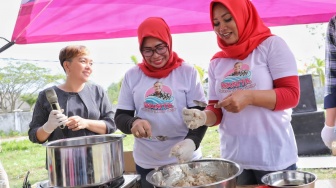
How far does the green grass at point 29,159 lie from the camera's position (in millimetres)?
5576

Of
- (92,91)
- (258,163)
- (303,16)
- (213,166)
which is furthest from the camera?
(303,16)

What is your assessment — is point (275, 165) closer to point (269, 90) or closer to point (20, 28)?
point (269, 90)

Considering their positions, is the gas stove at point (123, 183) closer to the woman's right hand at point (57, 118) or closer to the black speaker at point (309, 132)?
the woman's right hand at point (57, 118)

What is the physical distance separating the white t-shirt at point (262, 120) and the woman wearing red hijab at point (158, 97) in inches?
8.2

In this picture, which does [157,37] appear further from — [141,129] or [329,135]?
[329,135]

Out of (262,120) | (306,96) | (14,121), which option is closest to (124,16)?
(262,120)

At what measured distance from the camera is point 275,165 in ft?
4.39

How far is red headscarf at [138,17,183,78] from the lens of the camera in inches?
64.0

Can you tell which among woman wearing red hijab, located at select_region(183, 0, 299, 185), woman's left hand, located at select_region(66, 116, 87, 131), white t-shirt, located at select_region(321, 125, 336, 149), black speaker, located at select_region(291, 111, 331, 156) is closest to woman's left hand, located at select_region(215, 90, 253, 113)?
woman wearing red hijab, located at select_region(183, 0, 299, 185)

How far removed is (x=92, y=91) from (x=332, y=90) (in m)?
1.37

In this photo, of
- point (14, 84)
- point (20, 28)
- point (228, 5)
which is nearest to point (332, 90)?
point (228, 5)

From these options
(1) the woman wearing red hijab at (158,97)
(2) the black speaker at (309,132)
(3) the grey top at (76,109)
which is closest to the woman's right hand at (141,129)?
(1) the woman wearing red hijab at (158,97)

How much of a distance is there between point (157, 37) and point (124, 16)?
2.89 feet

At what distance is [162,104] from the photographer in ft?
Answer: 5.26
